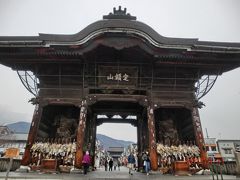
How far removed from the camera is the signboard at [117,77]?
14.8m

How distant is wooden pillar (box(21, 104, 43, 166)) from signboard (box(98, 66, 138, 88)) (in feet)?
14.3

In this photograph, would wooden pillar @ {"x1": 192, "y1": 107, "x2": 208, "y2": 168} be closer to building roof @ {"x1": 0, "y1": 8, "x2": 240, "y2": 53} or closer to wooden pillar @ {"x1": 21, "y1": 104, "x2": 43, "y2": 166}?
building roof @ {"x1": 0, "y1": 8, "x2": 240, "y2": 53}

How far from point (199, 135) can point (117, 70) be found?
6.89 metres

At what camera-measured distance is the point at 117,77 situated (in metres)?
14.8

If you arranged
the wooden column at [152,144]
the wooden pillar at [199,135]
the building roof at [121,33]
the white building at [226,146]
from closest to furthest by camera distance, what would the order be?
the wooden column at [152,144], the wooden pillar at [199,135], the building roof at [121,33], the white building at [226,146]

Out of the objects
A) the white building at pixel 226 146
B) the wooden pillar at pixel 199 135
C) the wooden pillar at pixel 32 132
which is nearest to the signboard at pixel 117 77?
the wooden pillar at pixel 32 132

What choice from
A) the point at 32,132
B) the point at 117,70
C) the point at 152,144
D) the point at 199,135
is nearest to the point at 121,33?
the point at 117,70

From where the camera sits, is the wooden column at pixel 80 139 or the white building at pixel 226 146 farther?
the white building at pixel 226 146

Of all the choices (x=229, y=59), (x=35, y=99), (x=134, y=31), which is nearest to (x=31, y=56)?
(x=35, y=99)

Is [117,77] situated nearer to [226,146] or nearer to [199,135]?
[199,135]

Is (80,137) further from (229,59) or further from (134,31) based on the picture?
(229,59)

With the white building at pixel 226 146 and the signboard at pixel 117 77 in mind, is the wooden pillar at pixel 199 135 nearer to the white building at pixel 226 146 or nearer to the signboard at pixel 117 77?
the signboard at pixel 117 77

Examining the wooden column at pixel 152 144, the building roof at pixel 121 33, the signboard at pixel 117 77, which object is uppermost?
the building roof at pixel 121 33

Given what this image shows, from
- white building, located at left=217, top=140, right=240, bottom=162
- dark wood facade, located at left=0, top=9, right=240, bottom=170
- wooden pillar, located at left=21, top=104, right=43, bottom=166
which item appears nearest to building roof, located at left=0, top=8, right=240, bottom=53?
dark wood facade, located at left=0, top=9, right=240, bottom=170
